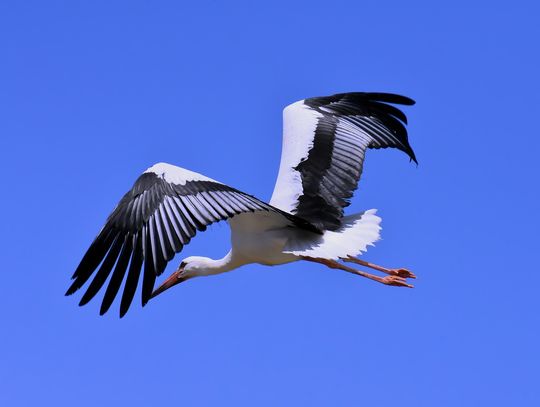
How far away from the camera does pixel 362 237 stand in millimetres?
11258

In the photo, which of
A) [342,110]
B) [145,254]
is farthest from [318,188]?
[145,254]

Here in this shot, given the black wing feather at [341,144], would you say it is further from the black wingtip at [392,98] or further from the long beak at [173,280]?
the long beak at [173,280]

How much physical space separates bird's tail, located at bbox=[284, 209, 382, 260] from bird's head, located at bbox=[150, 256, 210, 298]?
1453mm

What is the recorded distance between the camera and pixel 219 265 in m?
11.9

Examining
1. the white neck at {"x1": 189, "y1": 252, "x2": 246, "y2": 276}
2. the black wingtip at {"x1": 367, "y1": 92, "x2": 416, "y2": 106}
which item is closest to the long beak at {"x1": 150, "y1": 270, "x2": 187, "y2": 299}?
the white neck at {"x1": 189, "y1": 252, "x2": 246, "y2": 276}

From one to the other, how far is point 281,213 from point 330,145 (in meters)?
2.01

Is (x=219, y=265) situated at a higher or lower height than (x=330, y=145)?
lower

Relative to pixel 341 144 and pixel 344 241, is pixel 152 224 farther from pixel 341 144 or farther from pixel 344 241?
pixel 341 144

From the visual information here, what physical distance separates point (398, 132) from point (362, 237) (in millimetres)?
2413

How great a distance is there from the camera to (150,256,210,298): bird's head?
40.2 ft

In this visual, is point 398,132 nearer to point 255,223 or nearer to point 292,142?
point 292,142

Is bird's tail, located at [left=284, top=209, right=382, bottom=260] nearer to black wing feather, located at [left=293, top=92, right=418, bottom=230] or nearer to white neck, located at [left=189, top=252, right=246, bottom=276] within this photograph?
black wing feather, located at [left=293, top=92, right=418, bottom=230]

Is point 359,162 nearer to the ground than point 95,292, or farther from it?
farther from it

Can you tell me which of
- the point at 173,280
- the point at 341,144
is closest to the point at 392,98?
the point at 341,144
